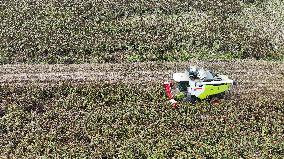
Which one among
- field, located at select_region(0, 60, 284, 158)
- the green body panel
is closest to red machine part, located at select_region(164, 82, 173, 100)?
field, located at select_region(0, 60, 284, 158)

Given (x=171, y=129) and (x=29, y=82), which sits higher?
(x=29, y=82)

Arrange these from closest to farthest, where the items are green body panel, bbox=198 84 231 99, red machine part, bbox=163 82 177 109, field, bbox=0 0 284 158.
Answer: field, bbox=0 0 284 158
red machine part, bbox=163 82 177 109
green body panel, bbox=198 84 231 99

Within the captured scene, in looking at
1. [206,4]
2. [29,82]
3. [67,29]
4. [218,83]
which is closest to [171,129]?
[218,83]

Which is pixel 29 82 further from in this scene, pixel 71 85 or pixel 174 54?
pixel 174 54

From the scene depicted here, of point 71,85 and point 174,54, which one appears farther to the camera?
point 174,54

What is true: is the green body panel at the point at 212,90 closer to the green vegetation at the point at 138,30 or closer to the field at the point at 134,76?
the field at the point at 134,76

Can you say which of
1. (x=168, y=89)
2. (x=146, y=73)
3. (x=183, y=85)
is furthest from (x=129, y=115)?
(x=146, y=73)

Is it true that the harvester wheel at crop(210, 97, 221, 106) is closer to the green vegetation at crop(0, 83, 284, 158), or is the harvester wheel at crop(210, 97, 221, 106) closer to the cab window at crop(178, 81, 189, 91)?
the green vegetation at crop(0, 83, 284, 158)

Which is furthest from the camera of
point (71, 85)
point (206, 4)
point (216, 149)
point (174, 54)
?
point (206, 4)
